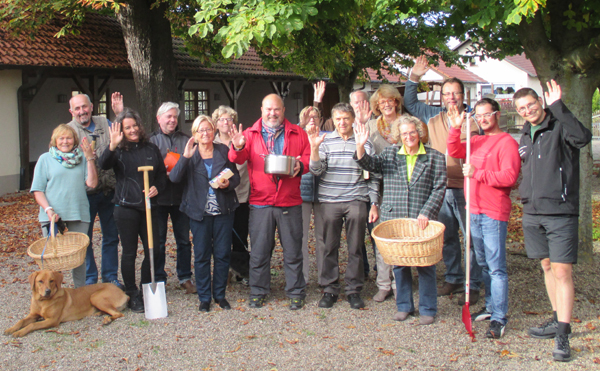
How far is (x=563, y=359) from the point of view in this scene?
4.03m

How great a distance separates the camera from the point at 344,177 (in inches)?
208

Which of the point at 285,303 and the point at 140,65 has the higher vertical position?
the point at 140,65

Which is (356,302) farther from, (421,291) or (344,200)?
(344,200)

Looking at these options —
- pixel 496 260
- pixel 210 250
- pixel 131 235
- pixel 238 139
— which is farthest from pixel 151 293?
pixel 496 260

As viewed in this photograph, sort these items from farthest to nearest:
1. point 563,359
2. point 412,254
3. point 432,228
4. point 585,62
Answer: point 585,62 → point 432,228 → point 412,254 → point 563,359

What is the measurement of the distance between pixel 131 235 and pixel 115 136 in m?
0.96

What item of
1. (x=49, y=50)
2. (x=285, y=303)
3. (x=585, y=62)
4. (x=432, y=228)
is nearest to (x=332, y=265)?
(x=285, y=303)

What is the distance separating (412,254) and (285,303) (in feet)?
5.54

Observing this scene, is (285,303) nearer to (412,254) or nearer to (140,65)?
(412,254)

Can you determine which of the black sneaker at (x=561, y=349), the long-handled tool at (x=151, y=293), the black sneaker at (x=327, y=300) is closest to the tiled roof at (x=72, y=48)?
the long-handled tool at (x=151, y=293)

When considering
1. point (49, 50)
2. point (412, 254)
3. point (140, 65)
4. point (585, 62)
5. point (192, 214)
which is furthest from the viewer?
point (49, 50)

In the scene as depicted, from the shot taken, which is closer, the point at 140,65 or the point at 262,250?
the point at 262,250

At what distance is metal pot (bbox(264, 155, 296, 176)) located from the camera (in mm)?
4914

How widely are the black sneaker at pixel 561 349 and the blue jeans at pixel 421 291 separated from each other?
3.43 feet
